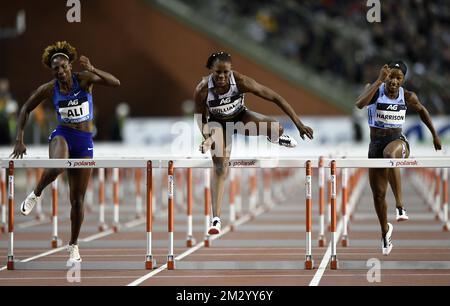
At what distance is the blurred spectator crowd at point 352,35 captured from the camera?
99.0 ft

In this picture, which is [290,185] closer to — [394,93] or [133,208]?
[133,208]

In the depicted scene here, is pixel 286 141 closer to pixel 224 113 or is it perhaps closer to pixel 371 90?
pixel 224 113

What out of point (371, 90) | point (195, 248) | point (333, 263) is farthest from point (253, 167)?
point (195, 248)

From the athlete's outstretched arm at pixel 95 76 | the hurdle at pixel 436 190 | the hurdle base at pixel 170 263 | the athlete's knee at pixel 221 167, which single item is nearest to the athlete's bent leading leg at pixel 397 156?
the athlete's knee at pixel 221 167

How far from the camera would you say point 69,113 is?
1198 centimetres

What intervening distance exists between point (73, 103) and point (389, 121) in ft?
11.3

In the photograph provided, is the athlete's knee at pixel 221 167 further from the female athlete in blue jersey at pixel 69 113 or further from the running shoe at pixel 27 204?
the running shoe at pixel 27 204

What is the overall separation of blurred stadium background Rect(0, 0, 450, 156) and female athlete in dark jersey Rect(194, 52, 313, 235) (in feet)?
60.6

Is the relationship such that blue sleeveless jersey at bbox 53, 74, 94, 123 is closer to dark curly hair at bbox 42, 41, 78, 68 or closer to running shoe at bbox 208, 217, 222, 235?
dark curly hair at bbox 42, 41, 78, 68

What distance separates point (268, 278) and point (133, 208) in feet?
41.4

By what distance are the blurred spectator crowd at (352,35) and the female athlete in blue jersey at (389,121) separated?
55.1ft

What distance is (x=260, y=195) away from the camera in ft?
92.9
